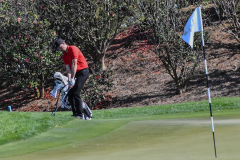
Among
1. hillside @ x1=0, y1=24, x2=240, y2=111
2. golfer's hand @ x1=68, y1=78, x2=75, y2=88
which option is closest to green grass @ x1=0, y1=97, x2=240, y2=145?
golfer's hand @ x1=68, y1=78, x2=75, y2=88

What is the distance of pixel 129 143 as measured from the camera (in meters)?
6.20

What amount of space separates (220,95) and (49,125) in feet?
31.4

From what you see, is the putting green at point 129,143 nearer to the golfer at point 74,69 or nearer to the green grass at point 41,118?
the green grass at point 41,118

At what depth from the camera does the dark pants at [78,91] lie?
9219mm

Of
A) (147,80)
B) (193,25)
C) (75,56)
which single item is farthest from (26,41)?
(193,25)

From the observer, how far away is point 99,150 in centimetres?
569

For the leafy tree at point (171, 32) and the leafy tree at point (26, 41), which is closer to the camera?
the leafy tree at point (171, 32)

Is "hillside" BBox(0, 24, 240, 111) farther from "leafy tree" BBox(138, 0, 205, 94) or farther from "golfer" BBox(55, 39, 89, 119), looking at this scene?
"golfer" BBox(55, 39, 89, 119)

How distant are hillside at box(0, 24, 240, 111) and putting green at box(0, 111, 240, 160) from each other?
348 inches

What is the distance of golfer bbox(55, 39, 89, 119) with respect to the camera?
8.95 metres

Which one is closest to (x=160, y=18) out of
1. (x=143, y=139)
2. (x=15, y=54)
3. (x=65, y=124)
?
(x=15, y=54)

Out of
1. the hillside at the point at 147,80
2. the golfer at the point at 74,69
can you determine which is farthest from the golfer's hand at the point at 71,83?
the hillside at the point at 147,80

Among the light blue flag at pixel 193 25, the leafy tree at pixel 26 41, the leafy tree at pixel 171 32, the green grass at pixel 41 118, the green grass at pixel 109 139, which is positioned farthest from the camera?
the leafy tree at pixel 26 41

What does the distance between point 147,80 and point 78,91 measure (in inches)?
445
